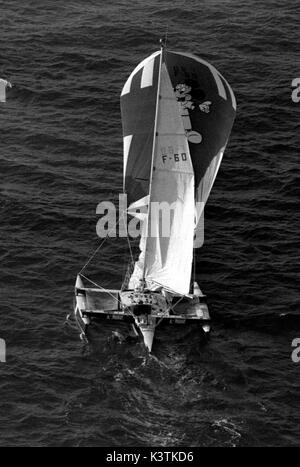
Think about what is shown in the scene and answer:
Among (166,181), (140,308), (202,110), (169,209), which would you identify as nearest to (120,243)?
(169,209)

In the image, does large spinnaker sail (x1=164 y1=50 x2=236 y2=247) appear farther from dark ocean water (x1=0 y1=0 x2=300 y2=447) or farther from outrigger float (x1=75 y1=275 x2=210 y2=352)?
dark ocean water (x1=0 y1=0 x2=300 y2=447)

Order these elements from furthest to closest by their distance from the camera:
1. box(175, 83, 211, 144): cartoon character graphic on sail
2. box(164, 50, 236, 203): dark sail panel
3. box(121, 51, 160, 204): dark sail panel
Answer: box(164, 50, 236, 203): dark sail panel
box(175, 83, 211, 144): cartoon character graphic on sail
box(121, 51, 160, 204): dark sail panel

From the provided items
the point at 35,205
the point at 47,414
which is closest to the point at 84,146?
the point at 35,205

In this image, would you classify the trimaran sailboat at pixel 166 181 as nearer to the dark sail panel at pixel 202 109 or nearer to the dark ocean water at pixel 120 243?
the dark sail panel at pixel 202 109

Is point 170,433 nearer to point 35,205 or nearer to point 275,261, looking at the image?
point 275,261

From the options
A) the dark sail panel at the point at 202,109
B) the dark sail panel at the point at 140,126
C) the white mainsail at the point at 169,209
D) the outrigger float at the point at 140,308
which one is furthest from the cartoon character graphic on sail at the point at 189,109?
the outrigger float at the point at 140,308

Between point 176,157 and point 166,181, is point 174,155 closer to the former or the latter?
point 176,157

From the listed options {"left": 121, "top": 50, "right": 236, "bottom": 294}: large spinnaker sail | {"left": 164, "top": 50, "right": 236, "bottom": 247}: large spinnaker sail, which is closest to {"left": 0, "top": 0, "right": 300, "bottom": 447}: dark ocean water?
{"left": 121, "top": 50, "right": 236, "bottom": 294}: large spinnaker sail
